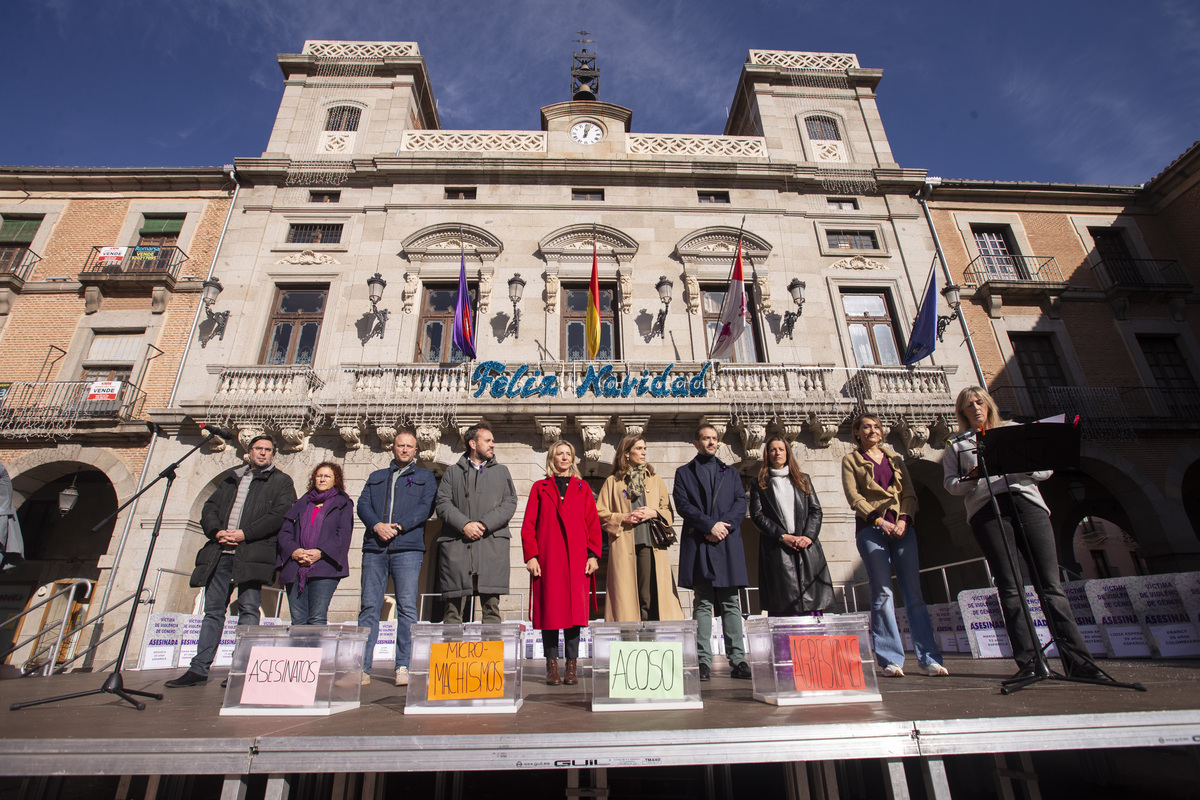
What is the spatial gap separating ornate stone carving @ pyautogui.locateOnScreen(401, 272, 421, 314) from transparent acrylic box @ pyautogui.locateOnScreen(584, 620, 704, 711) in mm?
11882

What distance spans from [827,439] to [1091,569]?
88.3 feet

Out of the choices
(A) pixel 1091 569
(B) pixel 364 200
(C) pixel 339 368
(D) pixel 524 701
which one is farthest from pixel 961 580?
(A) pixel 1091 569

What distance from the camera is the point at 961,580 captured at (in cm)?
1331

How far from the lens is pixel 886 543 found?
16.6 feet

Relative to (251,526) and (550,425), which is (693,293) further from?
(251,526)

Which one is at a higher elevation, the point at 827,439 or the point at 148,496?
the point at 827,439

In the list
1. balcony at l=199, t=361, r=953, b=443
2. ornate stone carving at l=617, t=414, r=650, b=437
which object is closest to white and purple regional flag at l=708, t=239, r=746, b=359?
balcony at l=199, t=361, r=953, b=443

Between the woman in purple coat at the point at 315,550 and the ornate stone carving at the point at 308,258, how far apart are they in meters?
10.7

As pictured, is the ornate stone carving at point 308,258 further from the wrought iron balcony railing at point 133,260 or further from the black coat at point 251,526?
the black coat at point 251,526

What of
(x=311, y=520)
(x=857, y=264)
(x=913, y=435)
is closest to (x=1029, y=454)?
(x=311, y=520)

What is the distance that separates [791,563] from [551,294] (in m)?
10.3

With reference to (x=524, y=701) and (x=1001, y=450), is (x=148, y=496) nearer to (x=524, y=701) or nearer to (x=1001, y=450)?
(x=524, y=701)

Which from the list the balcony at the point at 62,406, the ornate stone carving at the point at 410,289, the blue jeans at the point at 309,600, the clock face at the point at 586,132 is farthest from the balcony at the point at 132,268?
the blue jeans at the point at 309,600

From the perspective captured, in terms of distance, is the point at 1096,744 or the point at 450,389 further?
the point at 450,389
